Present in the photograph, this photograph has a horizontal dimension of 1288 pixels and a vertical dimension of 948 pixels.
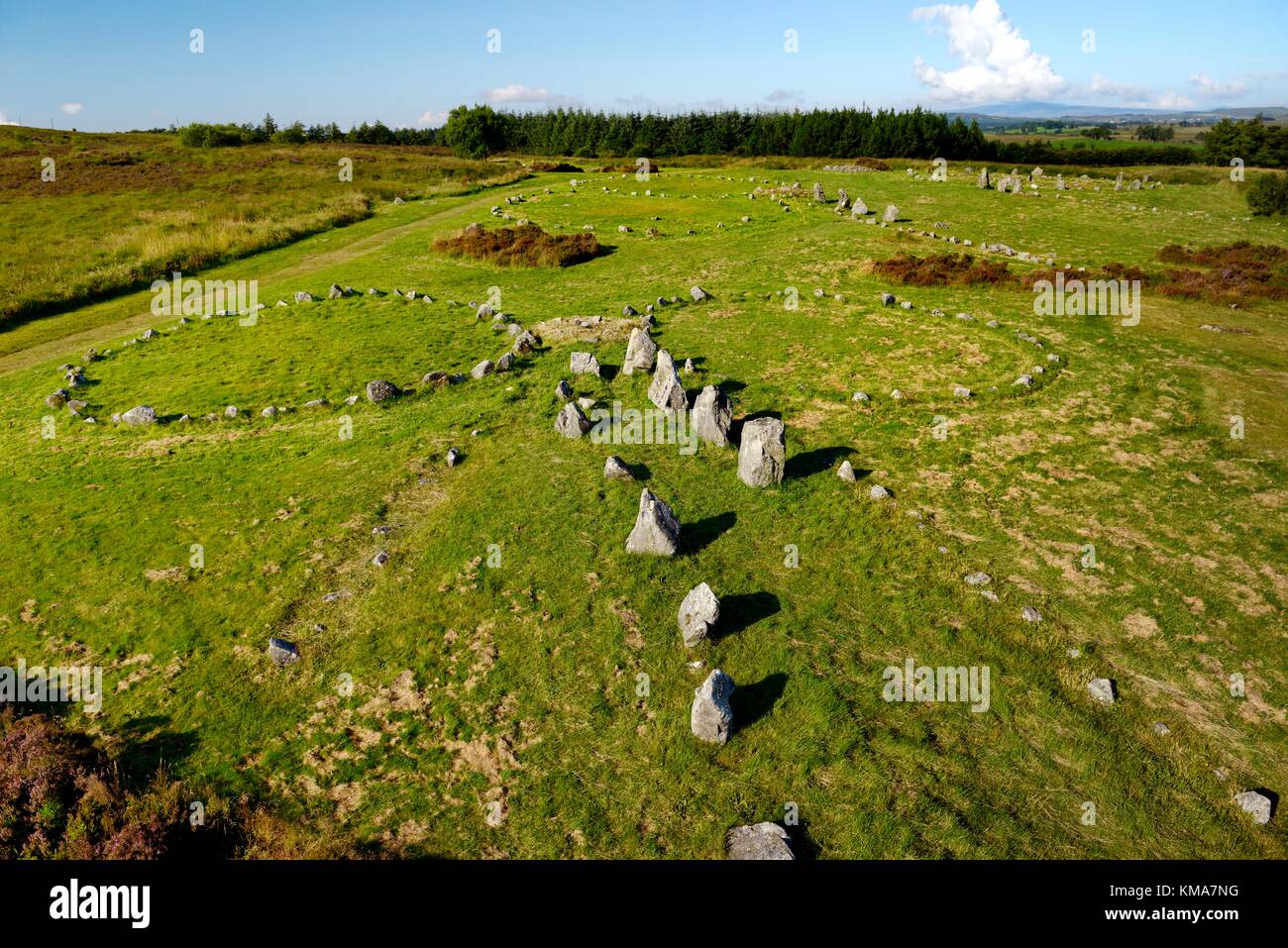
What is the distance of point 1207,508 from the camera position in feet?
52.0

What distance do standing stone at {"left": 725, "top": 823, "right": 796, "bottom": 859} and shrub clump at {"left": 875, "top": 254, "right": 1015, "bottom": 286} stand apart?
1147 inches

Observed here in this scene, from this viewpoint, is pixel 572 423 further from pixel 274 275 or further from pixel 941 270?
pixel 274 275

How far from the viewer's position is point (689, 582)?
545 inches

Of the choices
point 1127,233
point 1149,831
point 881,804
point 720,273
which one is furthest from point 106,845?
point 1127,233

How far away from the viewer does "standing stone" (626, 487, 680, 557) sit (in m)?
14.4

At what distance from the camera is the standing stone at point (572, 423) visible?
1941cm

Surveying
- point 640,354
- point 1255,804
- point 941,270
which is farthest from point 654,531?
point 941,270

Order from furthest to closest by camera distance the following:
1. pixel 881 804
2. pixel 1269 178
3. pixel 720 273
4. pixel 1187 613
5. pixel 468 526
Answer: pixel 1269 178
pixel 720 273
pixel 468 526
pixel 1187 613
pixel 881 804

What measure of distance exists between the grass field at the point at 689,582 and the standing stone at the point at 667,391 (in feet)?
3.46

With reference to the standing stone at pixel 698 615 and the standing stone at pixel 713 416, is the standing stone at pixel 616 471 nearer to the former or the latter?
the standing stone at pixel 713 416

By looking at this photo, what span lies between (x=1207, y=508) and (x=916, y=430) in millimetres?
7013

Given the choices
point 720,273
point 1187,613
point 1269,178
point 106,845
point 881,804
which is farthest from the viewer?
point 1269,178

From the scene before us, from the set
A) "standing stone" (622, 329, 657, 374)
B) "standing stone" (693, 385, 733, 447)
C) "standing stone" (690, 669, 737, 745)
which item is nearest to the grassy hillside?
"standing stone" (622, 329, 657, 374)

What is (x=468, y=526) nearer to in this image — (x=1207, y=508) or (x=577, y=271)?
(x=1207, y=508)
